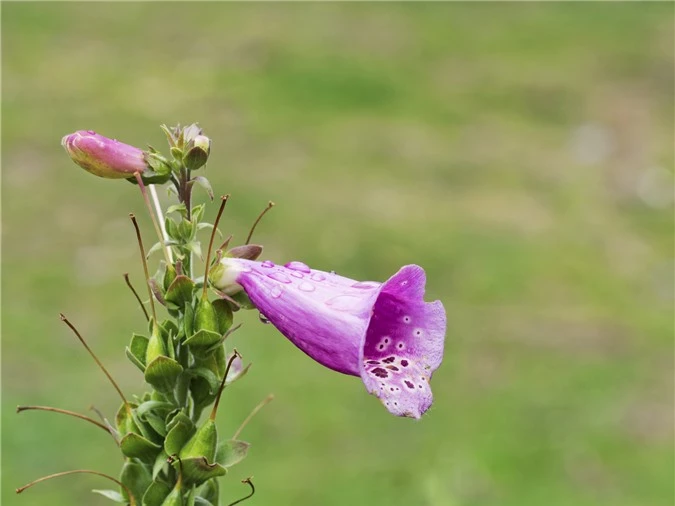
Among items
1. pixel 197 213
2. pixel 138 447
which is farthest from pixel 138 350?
pixel 197 213

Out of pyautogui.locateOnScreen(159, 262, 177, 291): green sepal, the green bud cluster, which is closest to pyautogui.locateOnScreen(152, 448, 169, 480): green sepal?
the green bud cluster

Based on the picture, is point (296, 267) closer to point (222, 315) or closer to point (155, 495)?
point (222, 315)

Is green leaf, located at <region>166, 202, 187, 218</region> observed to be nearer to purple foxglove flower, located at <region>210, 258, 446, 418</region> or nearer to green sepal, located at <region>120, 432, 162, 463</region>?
purple foxglove flower, located at <region>210, 258, 446, 418</region>

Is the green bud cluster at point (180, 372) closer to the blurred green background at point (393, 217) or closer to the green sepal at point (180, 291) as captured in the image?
the green sepal at point (180, 291)

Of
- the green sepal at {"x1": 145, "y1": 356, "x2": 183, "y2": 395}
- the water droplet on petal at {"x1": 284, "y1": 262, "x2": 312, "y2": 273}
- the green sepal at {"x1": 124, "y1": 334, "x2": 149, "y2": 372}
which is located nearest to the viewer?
the green sepal at {"x1": 145, "y1": 356, "x2": 183, "y2": 395}

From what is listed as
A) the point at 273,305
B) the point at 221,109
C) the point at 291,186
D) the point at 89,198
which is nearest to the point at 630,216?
the point at 291,186

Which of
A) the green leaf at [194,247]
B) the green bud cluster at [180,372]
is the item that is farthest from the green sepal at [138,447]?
the green leaf at [194,247]

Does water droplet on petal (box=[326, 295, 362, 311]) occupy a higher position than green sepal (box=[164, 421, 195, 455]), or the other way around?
water droplet on petal (box=[326, 295, 362, 311])
